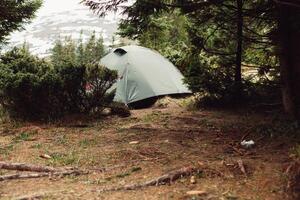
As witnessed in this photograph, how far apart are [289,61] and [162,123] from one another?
315 cm

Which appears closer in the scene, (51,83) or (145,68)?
(51,83)

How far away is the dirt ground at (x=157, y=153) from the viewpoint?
17.4ft

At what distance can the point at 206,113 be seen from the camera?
1133cm

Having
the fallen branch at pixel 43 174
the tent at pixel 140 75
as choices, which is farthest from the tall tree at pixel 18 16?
the fallen branch at pixel 43 174

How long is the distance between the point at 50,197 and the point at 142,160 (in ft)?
6.22

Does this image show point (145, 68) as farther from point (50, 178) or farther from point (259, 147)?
point (50, 178)

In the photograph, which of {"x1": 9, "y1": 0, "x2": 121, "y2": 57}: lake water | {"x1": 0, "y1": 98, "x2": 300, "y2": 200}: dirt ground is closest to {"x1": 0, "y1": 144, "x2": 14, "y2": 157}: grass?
{"x1": 0, "y1": 98, "x2": 300, "y2": 200}: dirt ground

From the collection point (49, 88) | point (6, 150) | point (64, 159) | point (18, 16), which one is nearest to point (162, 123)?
point (49, 88)

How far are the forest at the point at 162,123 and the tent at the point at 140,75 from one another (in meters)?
0.16

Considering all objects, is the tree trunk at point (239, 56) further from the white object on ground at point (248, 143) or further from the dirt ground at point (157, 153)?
the white object on ground at point (248, 143)

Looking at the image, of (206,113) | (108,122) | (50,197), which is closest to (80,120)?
(108,122)

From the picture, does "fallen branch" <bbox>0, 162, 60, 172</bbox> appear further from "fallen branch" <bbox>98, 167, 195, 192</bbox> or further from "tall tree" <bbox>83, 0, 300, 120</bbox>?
"tall tree" <bbox>83, 0, 300, 120</bbox>

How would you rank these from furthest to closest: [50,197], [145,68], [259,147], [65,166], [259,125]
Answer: [145,68]
[259,125]
[259,147]
[65,166]
[50,197]

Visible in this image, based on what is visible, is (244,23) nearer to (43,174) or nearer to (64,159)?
(64,159)
